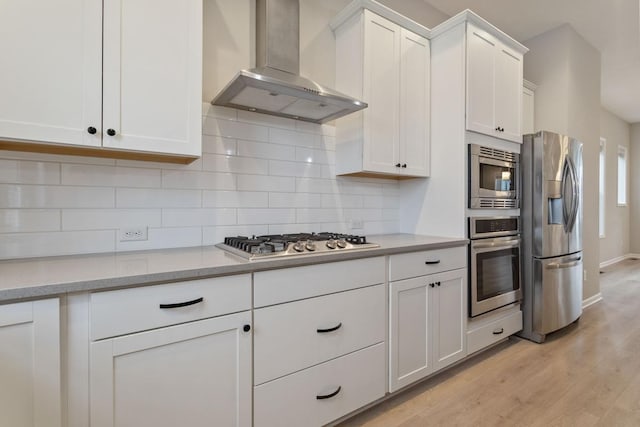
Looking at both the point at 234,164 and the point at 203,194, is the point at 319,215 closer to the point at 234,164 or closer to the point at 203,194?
the point at 234,164

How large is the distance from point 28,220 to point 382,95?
2.14 meters

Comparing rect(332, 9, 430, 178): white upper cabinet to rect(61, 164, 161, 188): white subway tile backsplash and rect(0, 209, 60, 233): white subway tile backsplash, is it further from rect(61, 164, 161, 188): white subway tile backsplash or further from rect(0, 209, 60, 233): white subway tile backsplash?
rect(0, 209, 60, 233): white subway tile backsplash

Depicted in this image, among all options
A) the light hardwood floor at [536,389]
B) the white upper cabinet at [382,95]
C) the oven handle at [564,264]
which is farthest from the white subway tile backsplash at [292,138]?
the oven handle at [564,264]

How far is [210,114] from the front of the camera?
1850 millimetres

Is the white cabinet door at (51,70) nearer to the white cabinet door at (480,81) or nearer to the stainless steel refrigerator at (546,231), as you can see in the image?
the white cabinet door at (480,81)

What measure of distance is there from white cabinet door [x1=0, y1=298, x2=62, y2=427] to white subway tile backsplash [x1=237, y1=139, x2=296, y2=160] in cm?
125

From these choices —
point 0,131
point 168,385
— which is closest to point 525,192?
point 168,385

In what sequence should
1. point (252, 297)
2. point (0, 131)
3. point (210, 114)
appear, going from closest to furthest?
point (0, 131) < point (252, 297) < point (210, 114)

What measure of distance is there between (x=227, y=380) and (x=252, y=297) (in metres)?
0.34

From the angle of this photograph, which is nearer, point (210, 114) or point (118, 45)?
point (118, 45)

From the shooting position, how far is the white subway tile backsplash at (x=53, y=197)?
137 cm

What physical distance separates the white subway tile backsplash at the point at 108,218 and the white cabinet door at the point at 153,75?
0.42 metres

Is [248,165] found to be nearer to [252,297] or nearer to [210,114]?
[210,114]

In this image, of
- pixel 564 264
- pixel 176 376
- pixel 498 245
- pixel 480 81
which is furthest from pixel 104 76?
pixel 564 264
